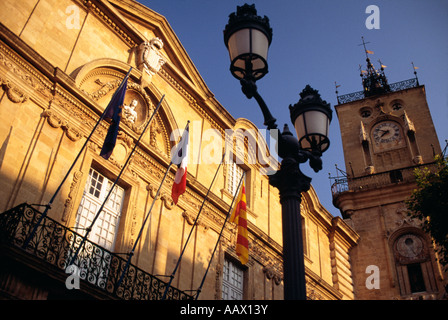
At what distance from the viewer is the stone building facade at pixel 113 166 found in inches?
384

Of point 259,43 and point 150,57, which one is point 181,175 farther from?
point 259,43

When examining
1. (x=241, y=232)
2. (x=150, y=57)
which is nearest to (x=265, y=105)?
(x=241, y=232)

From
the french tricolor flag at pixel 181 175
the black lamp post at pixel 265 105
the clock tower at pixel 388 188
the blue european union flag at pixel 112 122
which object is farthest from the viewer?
the clock tower at pixel 388 188

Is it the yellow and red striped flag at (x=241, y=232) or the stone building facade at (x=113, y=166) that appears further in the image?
the yellow and red striped flag at (x=241, y=232)

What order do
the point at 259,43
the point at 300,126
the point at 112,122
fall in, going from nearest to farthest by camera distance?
the point at 259,43 < the point at 300,126 < the point at 112,122

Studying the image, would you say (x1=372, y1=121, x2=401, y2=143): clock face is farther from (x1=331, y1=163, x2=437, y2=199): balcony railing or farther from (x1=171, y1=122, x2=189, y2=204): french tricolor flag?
(x1=171, y1=122, x2=189, y2=204): french tricolor flag

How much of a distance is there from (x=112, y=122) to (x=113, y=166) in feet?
5.95

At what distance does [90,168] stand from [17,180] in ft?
7.82

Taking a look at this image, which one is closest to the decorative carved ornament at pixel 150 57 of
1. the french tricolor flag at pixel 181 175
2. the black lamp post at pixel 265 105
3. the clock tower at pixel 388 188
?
the french tricolor flag at pixel 181 175

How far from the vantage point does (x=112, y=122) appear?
432 inches

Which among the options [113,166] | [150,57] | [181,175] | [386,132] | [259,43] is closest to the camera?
[259,43]

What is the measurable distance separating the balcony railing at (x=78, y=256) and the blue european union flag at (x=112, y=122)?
1.82m

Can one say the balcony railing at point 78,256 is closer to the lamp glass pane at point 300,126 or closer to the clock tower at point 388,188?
the lamp glass pane at point 300,126

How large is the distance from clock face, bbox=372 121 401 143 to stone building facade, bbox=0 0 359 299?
35.8 feet
